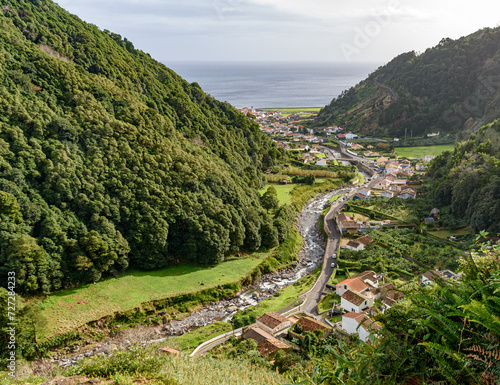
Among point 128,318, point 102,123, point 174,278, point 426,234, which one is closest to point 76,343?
point 128,318

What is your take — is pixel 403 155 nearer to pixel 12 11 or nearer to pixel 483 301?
pixel 12 11

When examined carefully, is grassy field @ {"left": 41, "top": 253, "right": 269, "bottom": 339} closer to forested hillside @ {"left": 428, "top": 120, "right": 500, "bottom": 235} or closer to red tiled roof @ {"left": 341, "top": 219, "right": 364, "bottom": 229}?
red tiled roof @ {"left": 341, "top": 219, "right": 364, "bottom": 229}

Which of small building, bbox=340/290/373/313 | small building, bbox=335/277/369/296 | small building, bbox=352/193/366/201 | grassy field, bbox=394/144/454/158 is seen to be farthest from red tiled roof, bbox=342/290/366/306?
grassy field, bbox=394/144/454/158

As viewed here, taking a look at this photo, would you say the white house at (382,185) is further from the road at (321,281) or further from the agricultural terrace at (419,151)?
the agricultural terrace at (419,151)

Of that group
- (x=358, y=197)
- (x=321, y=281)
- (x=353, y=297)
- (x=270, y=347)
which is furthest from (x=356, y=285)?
(x=358, y=197)

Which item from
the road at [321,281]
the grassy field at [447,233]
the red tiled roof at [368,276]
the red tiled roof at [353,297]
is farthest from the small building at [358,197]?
the red tiled roof at [353,297]

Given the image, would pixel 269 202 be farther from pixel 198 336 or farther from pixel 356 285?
pixel 198 336
